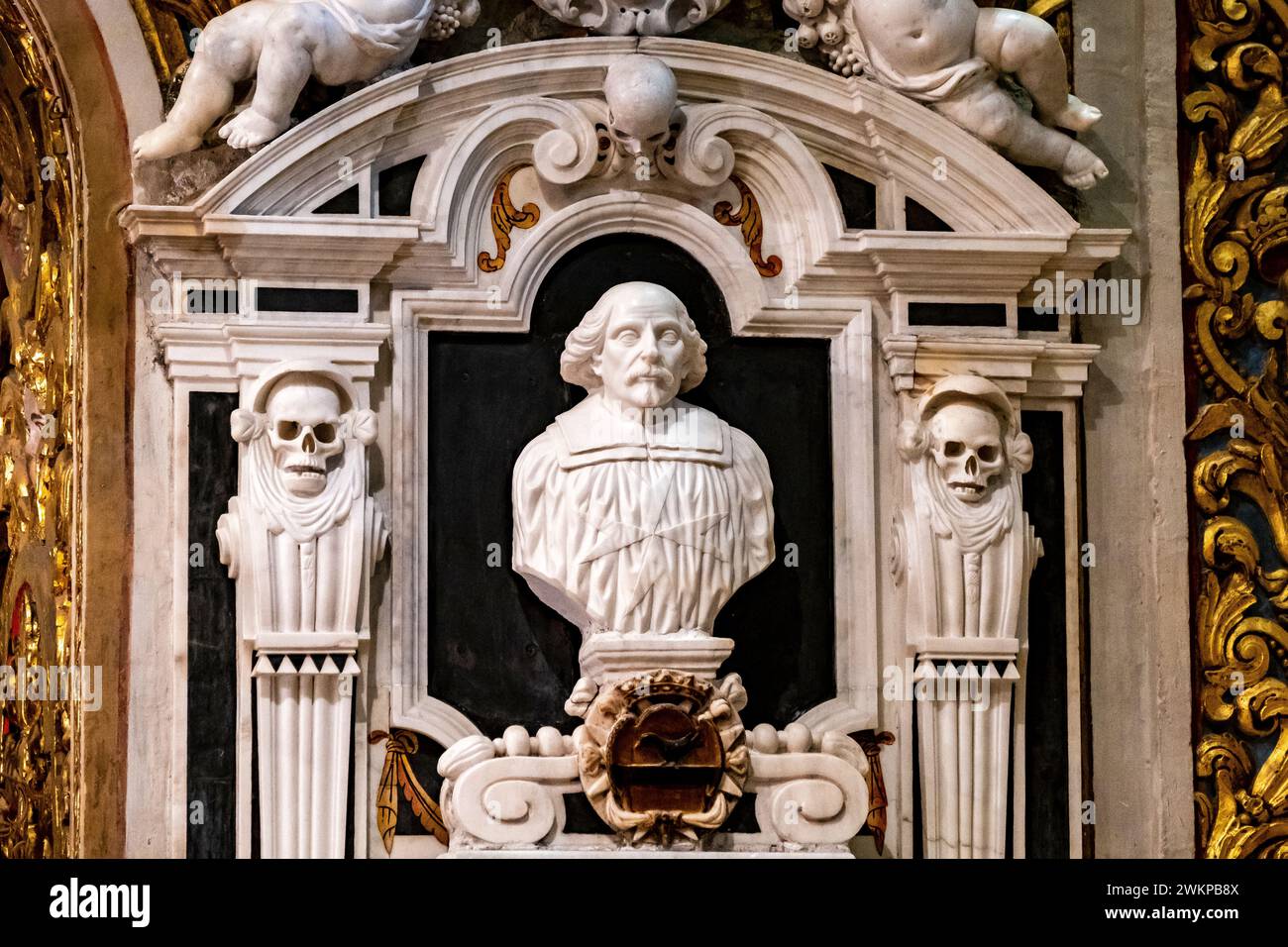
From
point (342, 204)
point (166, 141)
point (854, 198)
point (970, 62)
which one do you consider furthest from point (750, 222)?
point (166, 141)

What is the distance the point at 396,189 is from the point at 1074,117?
1.87 metres

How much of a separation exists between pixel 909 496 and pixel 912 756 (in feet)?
2.30

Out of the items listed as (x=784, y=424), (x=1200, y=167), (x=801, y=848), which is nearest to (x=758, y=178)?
(x=784, y=424)

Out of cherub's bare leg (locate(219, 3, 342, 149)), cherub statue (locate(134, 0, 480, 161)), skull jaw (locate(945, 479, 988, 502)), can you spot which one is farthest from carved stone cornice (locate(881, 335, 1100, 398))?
cherub's bare leg (locate(219, 3, 342, 149))

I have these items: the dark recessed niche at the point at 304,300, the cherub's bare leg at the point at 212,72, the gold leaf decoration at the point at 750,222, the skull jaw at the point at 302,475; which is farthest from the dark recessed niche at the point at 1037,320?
the cherub's bare leg at the point at 212,72

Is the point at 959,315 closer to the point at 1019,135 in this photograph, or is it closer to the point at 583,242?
the point at 1019,135

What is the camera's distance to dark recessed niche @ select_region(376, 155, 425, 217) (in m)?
8.84

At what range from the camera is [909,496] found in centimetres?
889

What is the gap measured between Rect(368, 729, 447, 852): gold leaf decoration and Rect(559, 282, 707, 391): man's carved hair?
106cm

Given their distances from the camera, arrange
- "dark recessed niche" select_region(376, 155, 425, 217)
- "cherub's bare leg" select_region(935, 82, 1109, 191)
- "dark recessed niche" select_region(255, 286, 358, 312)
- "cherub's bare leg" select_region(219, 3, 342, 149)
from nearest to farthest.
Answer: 1. "cherub's bare leg" select_region(219, 3, 342, 149)
2. "dark recessed niche" select_region(255, 286, 358, 312)
3. "dark recessed niche" select_region(376, 155, 425, 217)
4. "cherub's bare leg" select_region(935, 82, 1109, 191)

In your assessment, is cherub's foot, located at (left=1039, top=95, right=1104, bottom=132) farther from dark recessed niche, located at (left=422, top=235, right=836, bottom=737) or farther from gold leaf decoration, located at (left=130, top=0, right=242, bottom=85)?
gold leaf decoration, located at (left=130, top=0, right=242, bottom=85)

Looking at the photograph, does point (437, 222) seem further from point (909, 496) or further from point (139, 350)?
point (909, 496)

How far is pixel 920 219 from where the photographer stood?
903cm

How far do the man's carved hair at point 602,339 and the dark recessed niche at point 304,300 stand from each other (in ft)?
1.94
